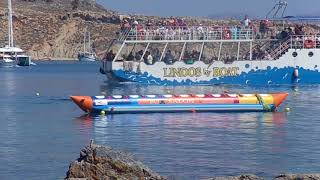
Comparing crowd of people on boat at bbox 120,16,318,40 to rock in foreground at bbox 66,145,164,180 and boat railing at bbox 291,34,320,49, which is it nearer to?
boat railing at bbox 291,34,320,49

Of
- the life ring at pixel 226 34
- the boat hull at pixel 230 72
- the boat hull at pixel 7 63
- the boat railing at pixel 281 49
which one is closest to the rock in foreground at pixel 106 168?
A: the boat hull at pixel 230 72

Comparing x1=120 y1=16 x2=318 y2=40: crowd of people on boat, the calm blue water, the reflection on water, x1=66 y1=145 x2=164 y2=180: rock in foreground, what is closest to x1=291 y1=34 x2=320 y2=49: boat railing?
x1=120 y1=16 x2=318 y2=40: crowd of people on boat

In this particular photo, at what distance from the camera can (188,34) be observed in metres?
78.6

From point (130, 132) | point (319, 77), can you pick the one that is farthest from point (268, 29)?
point (130, 132)

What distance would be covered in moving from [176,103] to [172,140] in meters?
12.5

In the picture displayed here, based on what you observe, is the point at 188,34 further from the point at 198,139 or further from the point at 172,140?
the point at 172,140

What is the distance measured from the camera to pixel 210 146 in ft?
115

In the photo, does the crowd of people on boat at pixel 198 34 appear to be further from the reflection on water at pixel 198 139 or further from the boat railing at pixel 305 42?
the reflection on water at pixel 198 139

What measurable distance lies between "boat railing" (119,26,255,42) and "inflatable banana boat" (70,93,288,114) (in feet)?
92.4

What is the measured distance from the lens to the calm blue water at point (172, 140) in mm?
29734

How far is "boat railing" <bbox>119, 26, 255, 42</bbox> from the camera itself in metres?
78.3

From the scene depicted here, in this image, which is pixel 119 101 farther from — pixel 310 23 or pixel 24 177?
pixel 310 23

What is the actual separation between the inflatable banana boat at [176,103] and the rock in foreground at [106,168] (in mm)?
25558

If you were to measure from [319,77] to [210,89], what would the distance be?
9693 millimetres
